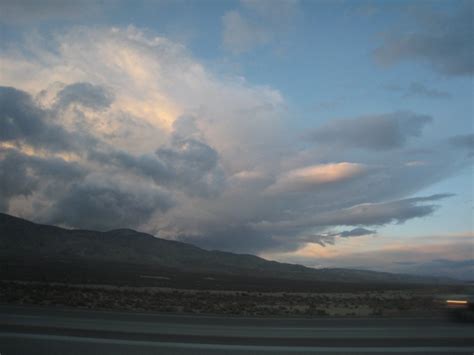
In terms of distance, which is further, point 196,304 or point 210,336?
point 196,304

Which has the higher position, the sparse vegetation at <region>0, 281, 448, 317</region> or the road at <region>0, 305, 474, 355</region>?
the road at <region>0, 305, 474, 355</region>

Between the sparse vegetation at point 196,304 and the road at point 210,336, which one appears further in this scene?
the sparse vegetation at point 196,304

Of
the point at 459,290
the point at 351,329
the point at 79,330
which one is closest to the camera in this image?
the point at 79,330

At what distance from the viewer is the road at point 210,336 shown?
9906mm

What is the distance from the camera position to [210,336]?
11.8 m

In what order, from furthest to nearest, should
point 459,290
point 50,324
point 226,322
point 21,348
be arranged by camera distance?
point 459,290, point 226,322, point 50,324, point 21,348

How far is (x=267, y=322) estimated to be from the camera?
51.9 ft

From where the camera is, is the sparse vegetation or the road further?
the sparse vegetation

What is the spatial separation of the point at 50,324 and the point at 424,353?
35.3ft

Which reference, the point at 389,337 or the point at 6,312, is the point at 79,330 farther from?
the point at 389,337

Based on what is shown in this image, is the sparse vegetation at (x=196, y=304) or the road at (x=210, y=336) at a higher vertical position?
the road at (x=210, y=336)

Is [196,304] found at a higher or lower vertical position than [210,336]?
lower

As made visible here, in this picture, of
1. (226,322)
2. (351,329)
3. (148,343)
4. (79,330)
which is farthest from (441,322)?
(79,330)

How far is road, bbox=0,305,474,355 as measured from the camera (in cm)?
991
